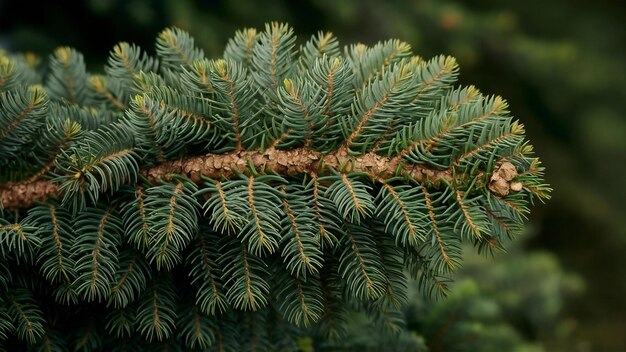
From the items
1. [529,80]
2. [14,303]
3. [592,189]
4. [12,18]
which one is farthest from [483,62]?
[14,303]

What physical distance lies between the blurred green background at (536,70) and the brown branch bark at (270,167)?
647 mm

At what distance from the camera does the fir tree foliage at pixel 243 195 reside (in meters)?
1.02

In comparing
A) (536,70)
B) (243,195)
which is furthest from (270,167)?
(536,70)

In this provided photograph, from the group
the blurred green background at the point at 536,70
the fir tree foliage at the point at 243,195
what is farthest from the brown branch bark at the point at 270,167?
the blurred green background at the point at 536,70

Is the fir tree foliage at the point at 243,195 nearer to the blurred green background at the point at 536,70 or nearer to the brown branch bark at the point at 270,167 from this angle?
the brown branch bark at the point at 270,167

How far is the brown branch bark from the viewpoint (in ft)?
3.43

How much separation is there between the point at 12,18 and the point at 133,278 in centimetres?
220

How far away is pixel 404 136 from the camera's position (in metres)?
1.05

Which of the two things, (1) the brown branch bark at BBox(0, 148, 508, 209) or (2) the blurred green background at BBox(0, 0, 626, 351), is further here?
(2) the blurred green background at BBox(0, 0, 626, 351)

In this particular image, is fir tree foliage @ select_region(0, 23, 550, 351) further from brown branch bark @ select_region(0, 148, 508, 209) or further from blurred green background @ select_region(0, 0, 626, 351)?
blurred green background @ select_region(0, 0, 626, 351)

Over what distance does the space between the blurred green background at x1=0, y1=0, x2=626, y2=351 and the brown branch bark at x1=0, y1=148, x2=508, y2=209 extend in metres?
0.65

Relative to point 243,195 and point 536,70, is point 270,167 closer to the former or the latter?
point 243,195

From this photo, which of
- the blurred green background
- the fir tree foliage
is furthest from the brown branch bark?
the blurred green background

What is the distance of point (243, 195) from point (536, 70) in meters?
2.72
